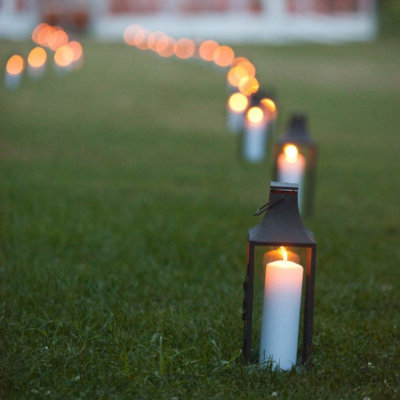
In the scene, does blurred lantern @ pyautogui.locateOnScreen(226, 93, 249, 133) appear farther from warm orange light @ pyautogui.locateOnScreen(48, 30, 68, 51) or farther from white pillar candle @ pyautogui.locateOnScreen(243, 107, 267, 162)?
warm orange light @ pyautogui.locateOnScreen(48, 30, 68, 51)

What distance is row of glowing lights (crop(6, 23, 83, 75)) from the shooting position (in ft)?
54.4

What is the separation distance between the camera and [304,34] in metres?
36.5

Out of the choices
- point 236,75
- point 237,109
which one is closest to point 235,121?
point 237,109

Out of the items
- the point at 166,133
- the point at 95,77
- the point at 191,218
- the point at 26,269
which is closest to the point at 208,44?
the point at 95,77

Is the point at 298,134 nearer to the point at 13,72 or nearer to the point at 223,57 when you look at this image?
the point at 13,72

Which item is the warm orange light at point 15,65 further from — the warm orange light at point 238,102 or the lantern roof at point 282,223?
the lantern roof at point 282,223

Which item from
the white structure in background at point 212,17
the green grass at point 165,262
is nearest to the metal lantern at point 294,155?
the green grass at point 165,262

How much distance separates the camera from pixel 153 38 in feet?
104

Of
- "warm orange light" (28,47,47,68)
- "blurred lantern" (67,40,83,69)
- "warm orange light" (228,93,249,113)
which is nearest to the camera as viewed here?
"warm orange light" (228,93,249,113)

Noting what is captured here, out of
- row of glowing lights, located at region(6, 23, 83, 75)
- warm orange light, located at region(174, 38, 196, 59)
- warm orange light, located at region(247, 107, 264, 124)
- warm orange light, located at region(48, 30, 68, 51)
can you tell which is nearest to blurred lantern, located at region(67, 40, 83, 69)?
row of glowing lights, located at region(6, 23, 83, 75)

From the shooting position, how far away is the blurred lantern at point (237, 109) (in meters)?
11.1

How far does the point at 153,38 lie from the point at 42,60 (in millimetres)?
13068

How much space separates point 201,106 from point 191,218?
32.7ft

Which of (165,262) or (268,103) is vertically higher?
(268,103)
